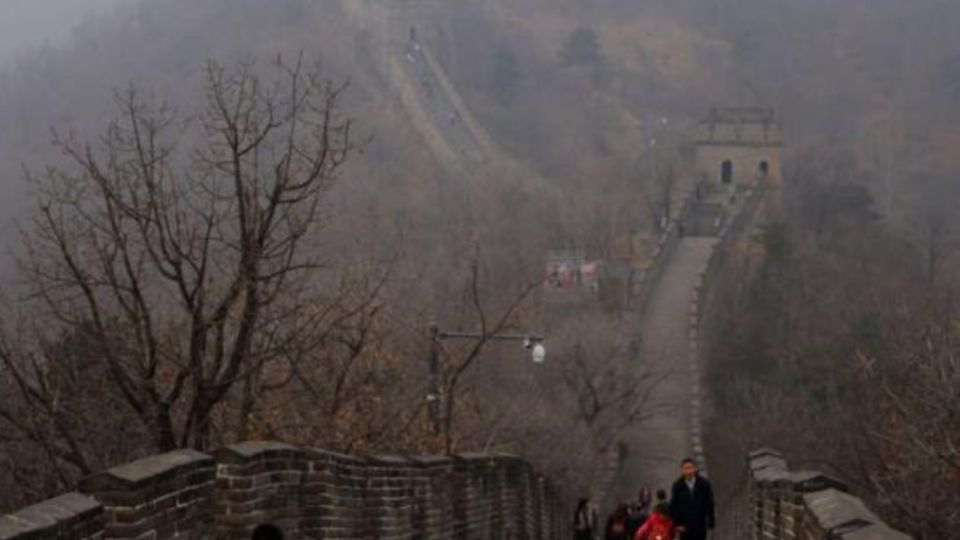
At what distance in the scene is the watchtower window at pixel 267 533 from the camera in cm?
909

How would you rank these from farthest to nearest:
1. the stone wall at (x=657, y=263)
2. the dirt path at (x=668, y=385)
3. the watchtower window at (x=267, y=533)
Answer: the stone wall at (x=657, y=263)
the dirt path at (x=668, y=385)
the watchtower window at (x=267, y=533)

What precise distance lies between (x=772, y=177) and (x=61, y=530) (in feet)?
233

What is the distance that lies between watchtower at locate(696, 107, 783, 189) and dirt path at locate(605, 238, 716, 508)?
11848 mm

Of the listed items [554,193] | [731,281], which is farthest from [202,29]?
[731,281]

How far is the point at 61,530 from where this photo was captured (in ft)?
21.9

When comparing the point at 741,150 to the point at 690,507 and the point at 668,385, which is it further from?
the point at 690,507

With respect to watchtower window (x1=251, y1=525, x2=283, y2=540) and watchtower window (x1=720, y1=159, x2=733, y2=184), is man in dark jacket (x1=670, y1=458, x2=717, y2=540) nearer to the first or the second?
watchtower window (x1=251, y1=525, x2=283, y2=540)

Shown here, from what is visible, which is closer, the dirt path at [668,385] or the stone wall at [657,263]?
the dirt path at [668,385]

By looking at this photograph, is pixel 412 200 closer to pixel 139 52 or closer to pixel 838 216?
pixel 838 216

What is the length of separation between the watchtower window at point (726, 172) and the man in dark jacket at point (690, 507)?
6483cm

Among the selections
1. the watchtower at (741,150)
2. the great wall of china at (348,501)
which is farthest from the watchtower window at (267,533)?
the watchtower at (741,150)

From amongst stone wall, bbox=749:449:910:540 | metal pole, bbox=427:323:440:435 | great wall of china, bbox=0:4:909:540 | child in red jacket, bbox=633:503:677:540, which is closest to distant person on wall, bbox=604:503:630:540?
great wall of china, bbox=0:4:909:540

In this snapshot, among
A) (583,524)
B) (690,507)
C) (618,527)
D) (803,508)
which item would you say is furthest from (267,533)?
(583,524)

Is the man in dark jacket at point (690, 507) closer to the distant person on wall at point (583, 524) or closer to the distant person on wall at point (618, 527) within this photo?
the distant person on wall at point (618, 527)
